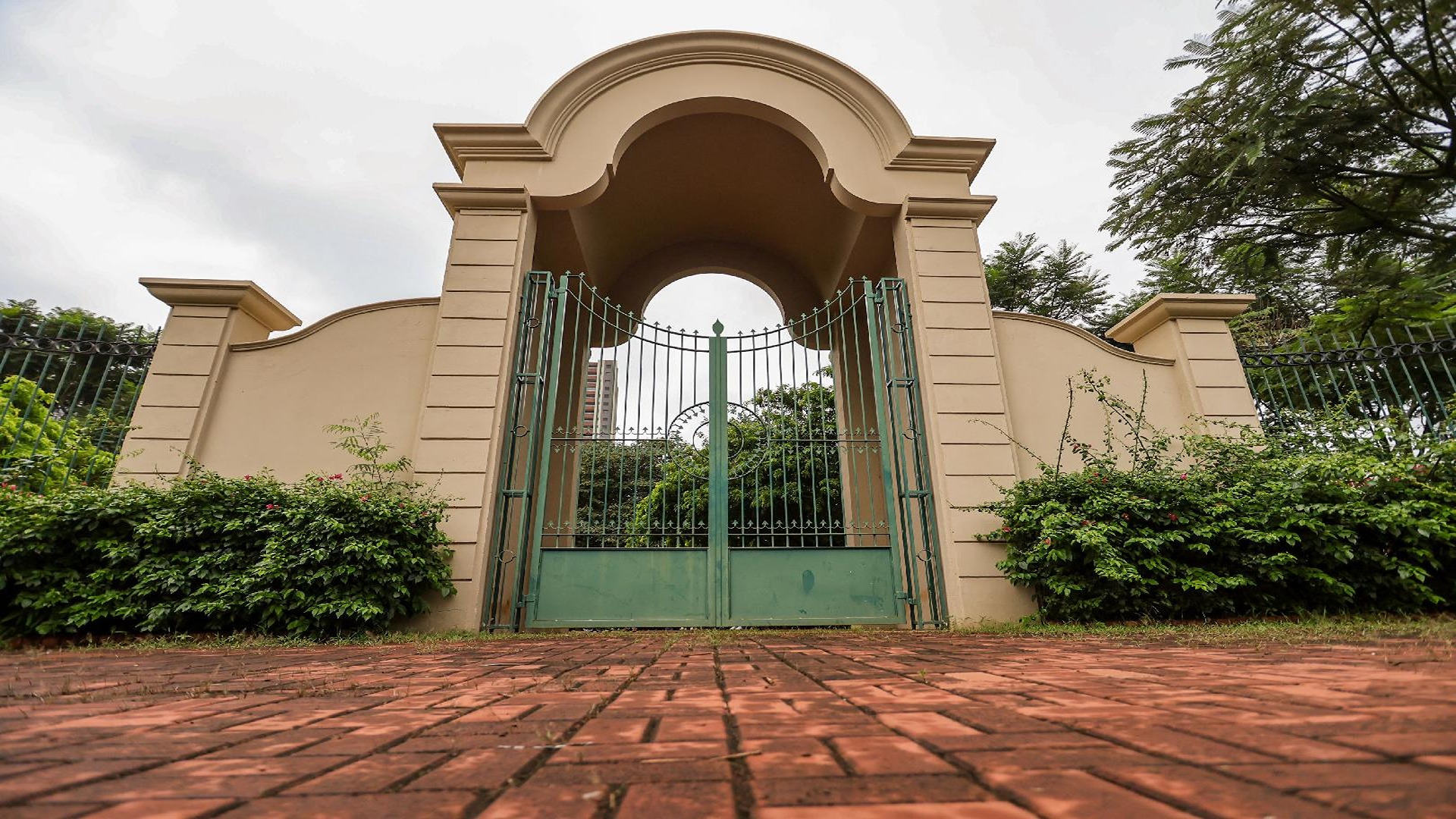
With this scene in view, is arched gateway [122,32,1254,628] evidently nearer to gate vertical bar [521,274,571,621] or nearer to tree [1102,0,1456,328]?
gate vertical bar [521,274,571,621]

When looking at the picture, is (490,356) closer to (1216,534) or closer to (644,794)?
(644,794)

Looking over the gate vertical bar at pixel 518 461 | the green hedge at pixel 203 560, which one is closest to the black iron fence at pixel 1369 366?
the gate vertical bar at pixel 518 461

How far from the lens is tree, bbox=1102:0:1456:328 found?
561 centimetres

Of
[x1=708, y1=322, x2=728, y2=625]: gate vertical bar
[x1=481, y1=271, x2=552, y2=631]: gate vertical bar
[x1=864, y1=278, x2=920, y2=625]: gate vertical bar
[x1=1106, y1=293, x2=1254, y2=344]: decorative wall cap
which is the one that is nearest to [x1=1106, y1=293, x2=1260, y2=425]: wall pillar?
[x1=1106, y1=293, x2=1254, y2=344]: decorative wall cap

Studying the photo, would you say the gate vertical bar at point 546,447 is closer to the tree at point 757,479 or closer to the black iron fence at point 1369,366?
the tree at point 757,479

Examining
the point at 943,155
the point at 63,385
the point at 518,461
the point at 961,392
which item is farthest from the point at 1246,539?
the point at 63,385

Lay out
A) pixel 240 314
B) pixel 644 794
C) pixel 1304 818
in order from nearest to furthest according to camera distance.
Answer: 1. pixel 1304 818
2. pixel 644 794
3. pixel 240 314

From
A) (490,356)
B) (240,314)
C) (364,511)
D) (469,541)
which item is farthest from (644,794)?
(240,314)

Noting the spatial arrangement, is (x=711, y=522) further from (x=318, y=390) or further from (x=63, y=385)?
(x=63, y=385)

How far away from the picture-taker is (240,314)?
5.42m

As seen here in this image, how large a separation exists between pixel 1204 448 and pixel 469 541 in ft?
19.9

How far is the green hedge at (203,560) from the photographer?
378 cm

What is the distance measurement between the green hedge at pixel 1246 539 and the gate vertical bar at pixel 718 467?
7.45ft

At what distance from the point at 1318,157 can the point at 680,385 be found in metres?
7.13
